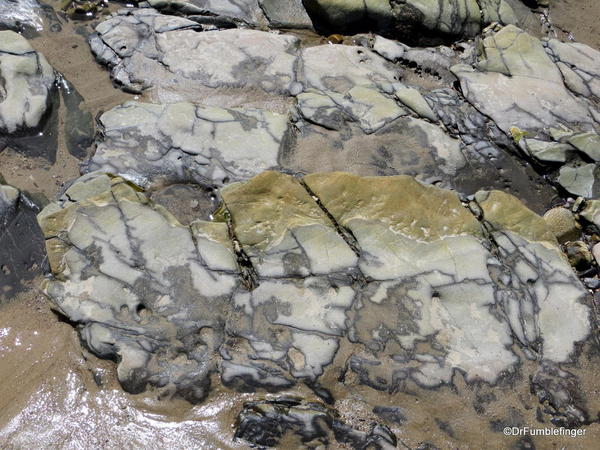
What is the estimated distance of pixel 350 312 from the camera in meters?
2.68

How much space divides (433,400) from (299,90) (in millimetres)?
2201

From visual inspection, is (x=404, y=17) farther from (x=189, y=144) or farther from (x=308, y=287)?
(x=308, y=287)

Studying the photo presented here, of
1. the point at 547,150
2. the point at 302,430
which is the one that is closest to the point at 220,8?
the point at 547,150

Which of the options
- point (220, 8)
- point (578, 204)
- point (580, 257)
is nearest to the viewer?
point (580, 257)

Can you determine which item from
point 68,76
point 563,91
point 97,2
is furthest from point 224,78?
point 563,91

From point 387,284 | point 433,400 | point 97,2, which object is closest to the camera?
point 433,400

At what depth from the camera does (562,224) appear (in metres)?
3.33

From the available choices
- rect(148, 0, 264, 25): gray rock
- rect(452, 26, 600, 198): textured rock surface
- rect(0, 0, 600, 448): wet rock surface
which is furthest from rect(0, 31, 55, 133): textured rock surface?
rect(452, 26, 600, 198): textured rock surface

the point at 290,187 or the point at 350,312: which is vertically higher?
the point at 290,187

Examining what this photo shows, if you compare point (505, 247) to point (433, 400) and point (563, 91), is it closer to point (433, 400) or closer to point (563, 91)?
point (433, 400)

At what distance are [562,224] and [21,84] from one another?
135 inches

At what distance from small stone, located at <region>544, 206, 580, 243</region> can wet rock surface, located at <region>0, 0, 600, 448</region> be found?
0.04 feet

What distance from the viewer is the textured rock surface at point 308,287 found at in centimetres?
260

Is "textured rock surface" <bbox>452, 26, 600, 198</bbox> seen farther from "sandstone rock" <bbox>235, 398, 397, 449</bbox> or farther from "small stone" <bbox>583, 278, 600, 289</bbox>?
"sandstone rock" <bbox>235, 398, 397, 449</bbox>
